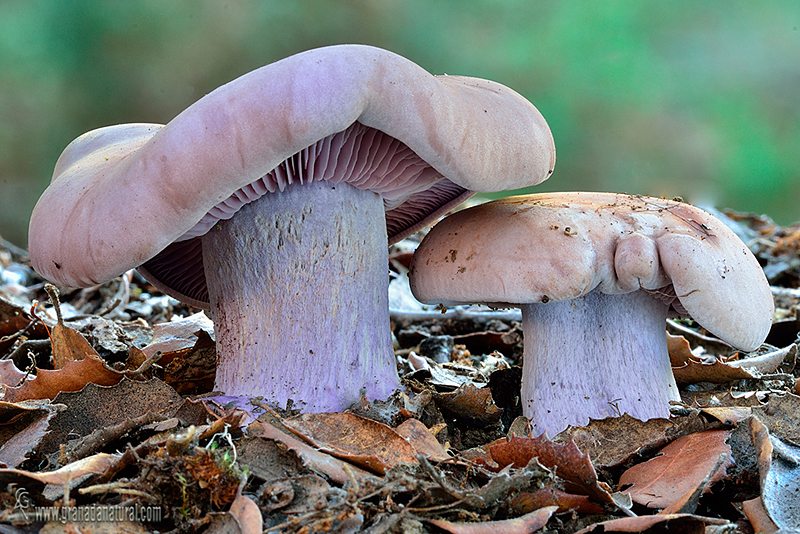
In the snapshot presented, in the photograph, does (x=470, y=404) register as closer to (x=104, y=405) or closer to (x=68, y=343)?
(x=104, y=405)

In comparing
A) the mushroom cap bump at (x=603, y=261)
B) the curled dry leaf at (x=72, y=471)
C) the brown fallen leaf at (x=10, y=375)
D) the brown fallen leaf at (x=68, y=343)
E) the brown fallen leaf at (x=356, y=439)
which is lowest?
the brown fallen leaf at (x=10, y=375)

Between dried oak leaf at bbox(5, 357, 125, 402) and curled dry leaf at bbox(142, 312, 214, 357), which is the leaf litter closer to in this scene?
dried oak leaf at bbox(5, 357, 125, 402)

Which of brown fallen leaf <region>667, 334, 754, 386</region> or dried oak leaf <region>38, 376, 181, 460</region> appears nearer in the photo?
dried oak leaf <region>38, 376, 181, 460</region>

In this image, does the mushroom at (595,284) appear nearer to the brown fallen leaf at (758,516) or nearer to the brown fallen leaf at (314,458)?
the brown fallen leaf at (758,516)

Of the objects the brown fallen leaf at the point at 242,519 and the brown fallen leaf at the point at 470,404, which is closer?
the brown fallen leaf at the point at 242,519

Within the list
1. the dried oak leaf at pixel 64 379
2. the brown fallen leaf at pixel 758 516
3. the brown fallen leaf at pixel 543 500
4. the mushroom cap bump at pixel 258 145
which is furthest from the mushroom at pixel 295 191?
the brown fallen leaf at pixel 758 516

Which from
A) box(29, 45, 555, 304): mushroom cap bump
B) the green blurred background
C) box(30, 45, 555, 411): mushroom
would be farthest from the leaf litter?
the green blurred background

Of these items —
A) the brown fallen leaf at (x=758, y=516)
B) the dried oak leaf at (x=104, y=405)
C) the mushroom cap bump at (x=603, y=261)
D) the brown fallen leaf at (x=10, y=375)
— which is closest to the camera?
the brown fallen leaf at (x=758, y=516)
